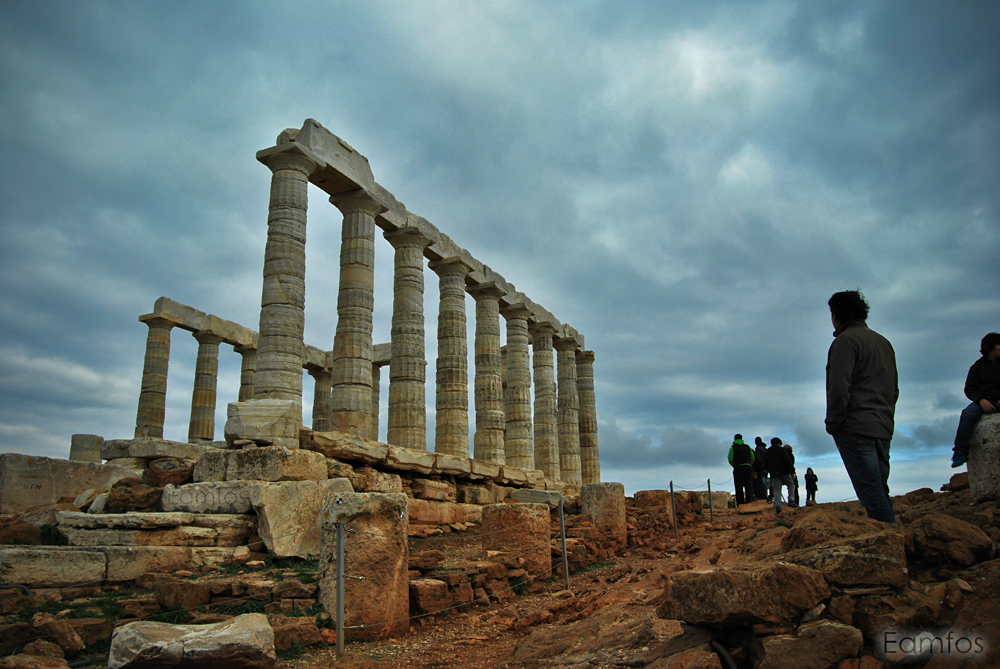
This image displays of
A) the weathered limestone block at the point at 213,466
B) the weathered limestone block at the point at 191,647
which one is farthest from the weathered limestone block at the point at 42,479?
the weathered limestone block at the point at 191,647

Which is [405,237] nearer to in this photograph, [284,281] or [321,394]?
[284,281]

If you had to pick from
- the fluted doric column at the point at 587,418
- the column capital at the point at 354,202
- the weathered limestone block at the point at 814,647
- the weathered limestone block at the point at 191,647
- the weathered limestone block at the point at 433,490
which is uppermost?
the column capital at the point at 354,202

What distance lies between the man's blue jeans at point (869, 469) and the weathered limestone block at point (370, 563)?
4819mm

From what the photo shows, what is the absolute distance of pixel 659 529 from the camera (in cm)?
1466

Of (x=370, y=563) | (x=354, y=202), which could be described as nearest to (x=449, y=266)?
(x=354, y=202)

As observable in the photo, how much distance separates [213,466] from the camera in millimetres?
11867

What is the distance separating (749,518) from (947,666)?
11.3 m

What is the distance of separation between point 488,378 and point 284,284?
10813mm

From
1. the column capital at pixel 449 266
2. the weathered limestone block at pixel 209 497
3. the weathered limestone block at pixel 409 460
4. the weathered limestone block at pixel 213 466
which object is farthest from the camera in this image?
the column capital at pixel 449 266

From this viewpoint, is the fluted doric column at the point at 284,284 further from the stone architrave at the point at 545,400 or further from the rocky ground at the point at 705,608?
the stone architrave at the point at 545,400

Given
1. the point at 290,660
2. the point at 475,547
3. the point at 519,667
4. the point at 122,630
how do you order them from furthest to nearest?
1. the point at 475,547
2. the point at 290,660
3. the point at 519,667
4. the point at 122,630

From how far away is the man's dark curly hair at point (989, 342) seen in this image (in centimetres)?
572

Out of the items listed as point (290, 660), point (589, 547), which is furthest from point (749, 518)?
point (290, 660)

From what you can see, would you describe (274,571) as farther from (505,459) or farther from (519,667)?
(505,459)
